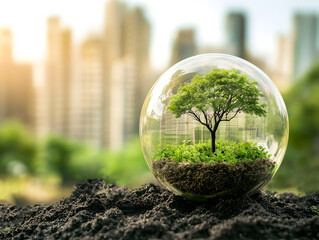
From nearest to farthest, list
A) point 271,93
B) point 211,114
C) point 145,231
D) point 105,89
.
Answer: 1. point 145,231
2. point 211,114
3. point 271,93
4. point 105,89

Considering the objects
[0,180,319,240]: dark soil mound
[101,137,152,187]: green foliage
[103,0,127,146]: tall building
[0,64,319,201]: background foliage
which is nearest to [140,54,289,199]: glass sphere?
[0,180,319,240]: dark soil mound

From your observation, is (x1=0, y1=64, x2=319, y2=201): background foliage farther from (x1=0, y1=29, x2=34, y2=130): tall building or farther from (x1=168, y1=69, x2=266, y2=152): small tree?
(x1=168, y1=69, x2=266, y2=152): small tree

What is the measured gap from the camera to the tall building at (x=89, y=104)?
10797 mm

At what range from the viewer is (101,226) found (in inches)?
92.3

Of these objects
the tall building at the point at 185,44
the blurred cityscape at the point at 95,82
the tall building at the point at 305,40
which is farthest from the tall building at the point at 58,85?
A: the tall building at the point at 305,40

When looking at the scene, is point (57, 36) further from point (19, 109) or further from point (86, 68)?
point (19, 109)

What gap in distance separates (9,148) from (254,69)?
10.5 metres

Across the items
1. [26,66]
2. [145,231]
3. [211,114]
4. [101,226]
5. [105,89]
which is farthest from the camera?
[105,89]

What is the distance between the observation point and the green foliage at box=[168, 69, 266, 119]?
257 centimetres

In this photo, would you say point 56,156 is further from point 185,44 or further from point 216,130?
point 216,130

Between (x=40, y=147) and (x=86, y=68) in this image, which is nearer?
(x=40, y=147)

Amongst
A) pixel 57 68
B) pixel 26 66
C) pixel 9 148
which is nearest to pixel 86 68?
pixel 57 68

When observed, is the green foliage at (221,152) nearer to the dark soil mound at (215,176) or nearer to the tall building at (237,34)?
the dark soil mound at (215,176)

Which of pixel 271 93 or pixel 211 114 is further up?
pixel 271 93
